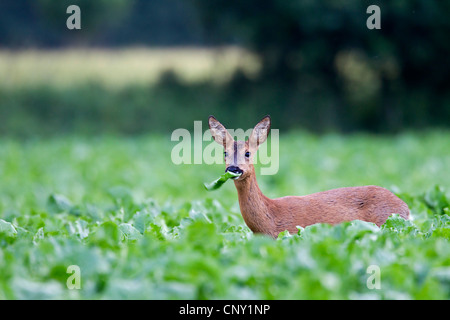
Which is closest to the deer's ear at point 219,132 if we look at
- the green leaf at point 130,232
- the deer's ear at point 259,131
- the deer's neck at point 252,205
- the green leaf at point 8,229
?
the deer's ear at point 259,131

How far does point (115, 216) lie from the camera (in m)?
7.52

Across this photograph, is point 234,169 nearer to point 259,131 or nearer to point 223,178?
point 223,178

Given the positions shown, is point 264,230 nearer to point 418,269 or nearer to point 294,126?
point 418,269

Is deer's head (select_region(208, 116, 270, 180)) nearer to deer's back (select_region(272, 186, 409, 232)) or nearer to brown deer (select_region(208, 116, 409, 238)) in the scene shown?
brown deer (select_region(208, 116, 409, 238))

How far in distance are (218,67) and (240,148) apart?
75.7 feet

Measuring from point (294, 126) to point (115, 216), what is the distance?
19637 millimetres

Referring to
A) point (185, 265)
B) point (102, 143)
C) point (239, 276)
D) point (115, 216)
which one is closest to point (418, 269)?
point (239, 276)

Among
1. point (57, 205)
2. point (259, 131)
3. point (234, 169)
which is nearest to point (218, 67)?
point (57, 205)

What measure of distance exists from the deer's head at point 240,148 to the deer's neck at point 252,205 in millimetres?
93

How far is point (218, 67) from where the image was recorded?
28.6 m

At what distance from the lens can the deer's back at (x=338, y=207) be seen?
6246 mm

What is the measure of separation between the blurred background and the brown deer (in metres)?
17.4

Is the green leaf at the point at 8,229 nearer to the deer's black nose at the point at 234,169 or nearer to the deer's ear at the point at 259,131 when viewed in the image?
the deer's black nose at the point at 234,169

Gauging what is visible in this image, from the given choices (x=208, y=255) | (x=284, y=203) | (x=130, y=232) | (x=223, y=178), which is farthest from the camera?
(x=284, y=203)
